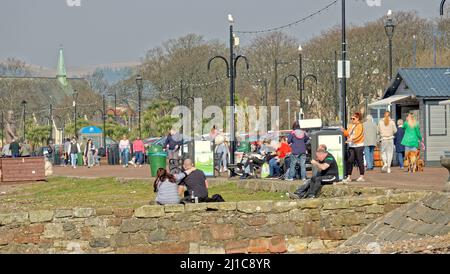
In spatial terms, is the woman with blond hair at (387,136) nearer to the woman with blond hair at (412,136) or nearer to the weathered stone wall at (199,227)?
the woman with blond hair at (412,136)

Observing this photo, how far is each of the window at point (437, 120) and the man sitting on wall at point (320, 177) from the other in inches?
501

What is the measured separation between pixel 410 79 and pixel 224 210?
62.5 ft

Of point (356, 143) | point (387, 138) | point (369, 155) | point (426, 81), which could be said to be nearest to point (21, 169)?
point (369, 155)

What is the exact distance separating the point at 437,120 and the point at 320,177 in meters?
13.5

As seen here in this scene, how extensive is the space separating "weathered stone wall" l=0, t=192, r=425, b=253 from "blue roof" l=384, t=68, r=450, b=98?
16.4m

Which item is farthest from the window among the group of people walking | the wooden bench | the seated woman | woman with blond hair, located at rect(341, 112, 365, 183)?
the seated woman

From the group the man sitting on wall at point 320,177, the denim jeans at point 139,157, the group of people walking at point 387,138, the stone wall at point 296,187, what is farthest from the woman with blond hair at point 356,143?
the denim jeans at point 139,157

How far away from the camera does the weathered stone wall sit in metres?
23.2

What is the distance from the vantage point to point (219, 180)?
3541 cm

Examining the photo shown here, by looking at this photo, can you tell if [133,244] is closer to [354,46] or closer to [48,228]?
[48,228]

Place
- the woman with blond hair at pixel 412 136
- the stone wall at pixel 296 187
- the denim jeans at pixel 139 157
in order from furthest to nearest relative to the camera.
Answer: the denim jeans at pixel 139 157, the woman with blond hair at pixel 412 136, the stone wall at pixel 296 187

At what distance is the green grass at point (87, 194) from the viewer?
29.5 metres

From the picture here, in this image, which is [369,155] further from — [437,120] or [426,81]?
[426,81]

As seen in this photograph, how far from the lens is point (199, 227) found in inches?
914
